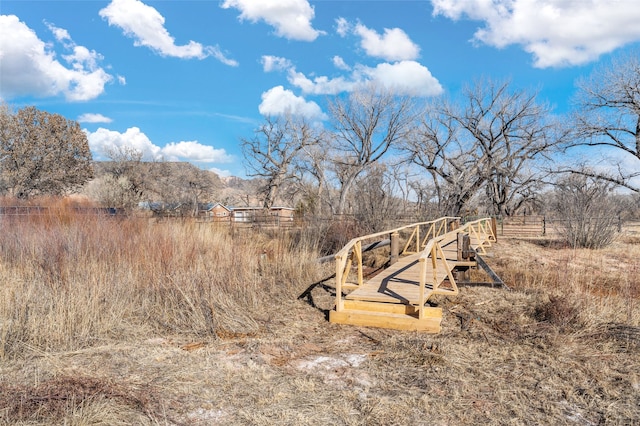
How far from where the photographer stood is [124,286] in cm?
598

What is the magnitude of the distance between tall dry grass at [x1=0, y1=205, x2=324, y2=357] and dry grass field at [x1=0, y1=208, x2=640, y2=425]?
29 mm

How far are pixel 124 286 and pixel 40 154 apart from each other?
3688 centimetres

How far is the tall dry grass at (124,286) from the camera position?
4.88 m

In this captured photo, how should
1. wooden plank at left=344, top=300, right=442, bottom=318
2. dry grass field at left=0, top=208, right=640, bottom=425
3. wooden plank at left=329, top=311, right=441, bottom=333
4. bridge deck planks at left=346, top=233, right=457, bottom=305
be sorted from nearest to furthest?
dry grass field at left=0, top=208, right=640, bottom=425 < wooden plank at left=329, top=311, right=441, bottom=333 < wooden plank at left=344, top=300, right=442, bottom=318 < bridge deck planks at left=346, top=233, right=457, bottom=305

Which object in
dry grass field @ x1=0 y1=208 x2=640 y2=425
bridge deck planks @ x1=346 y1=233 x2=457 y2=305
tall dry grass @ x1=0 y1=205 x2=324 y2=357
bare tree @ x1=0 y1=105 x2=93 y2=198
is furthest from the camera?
bare tree @ x1=0 y1=105 x2=93 y2=198

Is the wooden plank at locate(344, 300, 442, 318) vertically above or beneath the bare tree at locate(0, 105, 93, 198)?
beneath

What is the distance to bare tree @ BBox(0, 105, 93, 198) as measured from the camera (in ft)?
109

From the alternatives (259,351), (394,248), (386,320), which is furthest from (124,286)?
(394,248)

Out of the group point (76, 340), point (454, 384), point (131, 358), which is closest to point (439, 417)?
point (454, 384)

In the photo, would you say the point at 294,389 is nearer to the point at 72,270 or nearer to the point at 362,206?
the point at 72,270

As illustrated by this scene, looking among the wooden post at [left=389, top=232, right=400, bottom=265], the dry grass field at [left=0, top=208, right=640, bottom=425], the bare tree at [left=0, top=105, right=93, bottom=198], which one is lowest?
the dry grass field at [left=0, top=208, right=640, bottom=425]

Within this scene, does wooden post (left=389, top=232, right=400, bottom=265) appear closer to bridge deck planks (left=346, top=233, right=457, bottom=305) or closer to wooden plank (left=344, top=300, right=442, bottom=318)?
bridge deck planks (left=346, top=233, right=457, bottom=305)

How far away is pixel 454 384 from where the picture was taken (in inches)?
150

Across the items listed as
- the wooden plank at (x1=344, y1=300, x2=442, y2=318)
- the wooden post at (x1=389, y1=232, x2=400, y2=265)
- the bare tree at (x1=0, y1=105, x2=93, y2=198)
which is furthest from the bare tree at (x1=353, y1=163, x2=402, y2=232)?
the bare tree at (x1=0, y1=105, x2=93, y2=198)
